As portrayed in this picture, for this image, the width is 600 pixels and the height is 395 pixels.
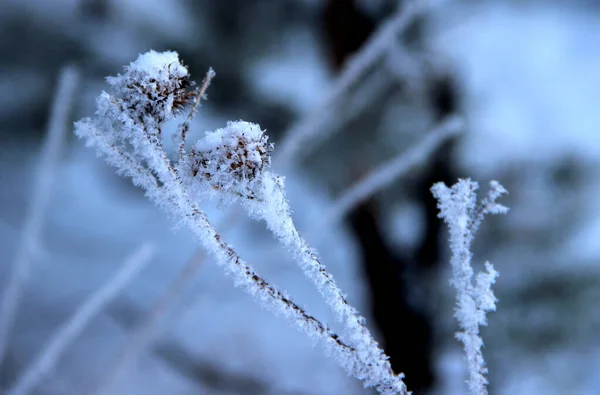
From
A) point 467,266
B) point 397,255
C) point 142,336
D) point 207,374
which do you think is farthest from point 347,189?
point 467,266

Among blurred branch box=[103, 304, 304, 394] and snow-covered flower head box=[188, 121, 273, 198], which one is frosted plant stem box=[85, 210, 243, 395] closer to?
snow-covered flower head box=[188, 121, 273, 198]

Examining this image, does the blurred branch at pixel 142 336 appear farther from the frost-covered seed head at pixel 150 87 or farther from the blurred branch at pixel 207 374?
the blurred branch at pixel 207 374

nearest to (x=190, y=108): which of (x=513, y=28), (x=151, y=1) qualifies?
(x=151, y=1)

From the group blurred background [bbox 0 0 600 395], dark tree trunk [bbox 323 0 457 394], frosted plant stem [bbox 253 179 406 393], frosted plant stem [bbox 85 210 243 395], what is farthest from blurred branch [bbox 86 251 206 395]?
dark tree trunk [bbox 323 0 457 394]

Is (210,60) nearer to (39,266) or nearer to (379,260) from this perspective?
(379,260)

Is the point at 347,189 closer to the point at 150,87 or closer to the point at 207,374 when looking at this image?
the point at 207,374

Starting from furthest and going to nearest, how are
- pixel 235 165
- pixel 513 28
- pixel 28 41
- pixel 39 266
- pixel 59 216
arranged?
pixel 513 28
pixel 59 216
pixel 39 266
pixel 28 41
pixel 235 165

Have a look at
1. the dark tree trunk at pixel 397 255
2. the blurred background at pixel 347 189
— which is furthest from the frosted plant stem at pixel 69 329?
the dark tree trunk at pixel 397 255
